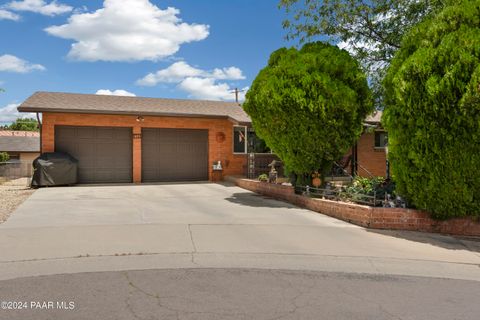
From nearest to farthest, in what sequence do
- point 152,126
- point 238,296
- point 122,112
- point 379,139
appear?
point 238,296
point 122,112
point 152,126
point 379,139

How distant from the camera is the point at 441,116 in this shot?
7.54 m

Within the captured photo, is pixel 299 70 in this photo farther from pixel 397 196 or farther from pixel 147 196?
pixel 147 196

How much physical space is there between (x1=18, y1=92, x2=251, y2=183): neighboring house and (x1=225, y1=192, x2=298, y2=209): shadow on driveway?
441cm

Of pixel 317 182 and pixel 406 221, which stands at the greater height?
pixel 317 182

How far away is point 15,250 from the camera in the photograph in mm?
6027

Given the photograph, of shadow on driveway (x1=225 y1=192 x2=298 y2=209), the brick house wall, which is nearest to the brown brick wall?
shadow on driveway (x1=225 y1=192 x2=298 y2=209)

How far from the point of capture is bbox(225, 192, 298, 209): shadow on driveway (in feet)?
36.5

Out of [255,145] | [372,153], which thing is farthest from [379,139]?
[255,145]

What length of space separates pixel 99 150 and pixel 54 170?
2.20 meters

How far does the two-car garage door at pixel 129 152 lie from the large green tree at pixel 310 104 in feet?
22.6

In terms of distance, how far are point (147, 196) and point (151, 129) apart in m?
5.59

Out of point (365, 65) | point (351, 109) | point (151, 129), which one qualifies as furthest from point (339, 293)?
point (151, 129)

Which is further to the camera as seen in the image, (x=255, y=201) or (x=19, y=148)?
(x=19, y=148)

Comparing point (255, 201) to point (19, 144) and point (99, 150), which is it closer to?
point (99, 150)
